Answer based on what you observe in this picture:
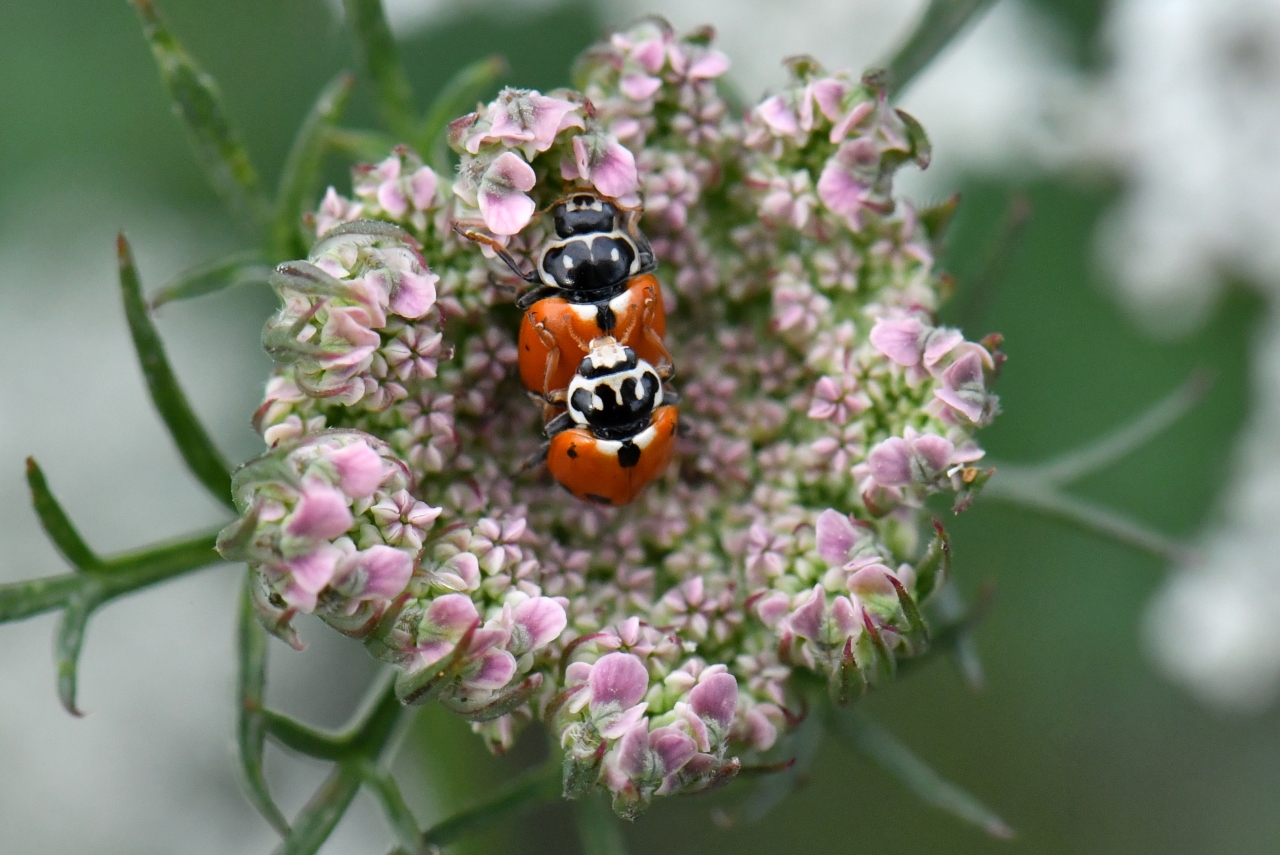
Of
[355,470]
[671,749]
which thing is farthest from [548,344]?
[671,749]

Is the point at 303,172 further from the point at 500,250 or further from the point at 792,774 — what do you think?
the point at 792,774

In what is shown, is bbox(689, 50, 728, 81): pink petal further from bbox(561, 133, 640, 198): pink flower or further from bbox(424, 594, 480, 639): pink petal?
bbox(424, 594, 480, 639): pink petal

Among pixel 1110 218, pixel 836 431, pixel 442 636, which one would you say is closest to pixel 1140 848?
pixel 1110 218

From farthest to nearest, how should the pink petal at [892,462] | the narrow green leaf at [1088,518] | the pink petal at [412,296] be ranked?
the narrow green leaf at [1088,518]
the pink petal at [892,462]
the pink petal at [412,296]

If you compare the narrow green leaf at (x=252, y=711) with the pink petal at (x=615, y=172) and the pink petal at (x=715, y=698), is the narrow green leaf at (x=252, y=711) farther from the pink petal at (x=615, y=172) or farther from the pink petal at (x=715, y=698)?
the pink petal at (x=615, y=172)

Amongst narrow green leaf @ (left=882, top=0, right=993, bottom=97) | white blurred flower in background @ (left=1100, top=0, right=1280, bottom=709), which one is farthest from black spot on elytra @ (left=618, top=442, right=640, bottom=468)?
white blurred flower in background @ (left=1100, top=0, right=1280, bottom=709)

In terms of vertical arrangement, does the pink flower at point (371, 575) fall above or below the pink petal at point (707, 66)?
below

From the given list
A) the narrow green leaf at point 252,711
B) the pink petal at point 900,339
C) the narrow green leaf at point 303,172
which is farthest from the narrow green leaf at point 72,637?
the pink petal at point 900,339
